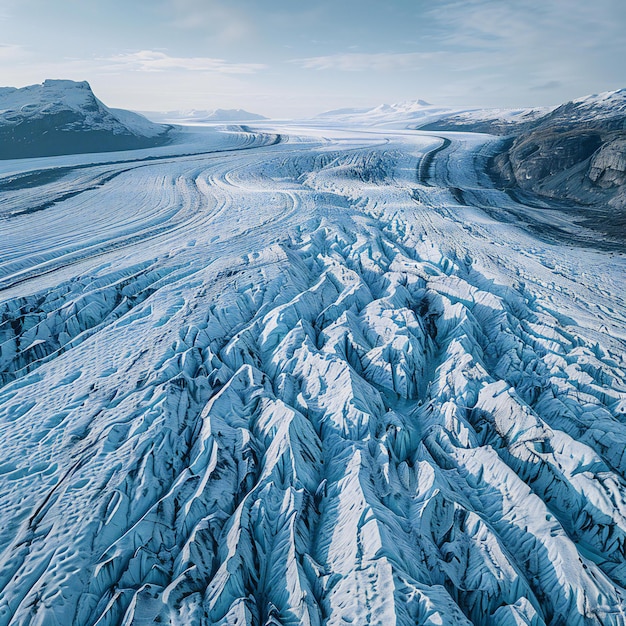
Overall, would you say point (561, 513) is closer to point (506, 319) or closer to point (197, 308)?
point (506, 319)

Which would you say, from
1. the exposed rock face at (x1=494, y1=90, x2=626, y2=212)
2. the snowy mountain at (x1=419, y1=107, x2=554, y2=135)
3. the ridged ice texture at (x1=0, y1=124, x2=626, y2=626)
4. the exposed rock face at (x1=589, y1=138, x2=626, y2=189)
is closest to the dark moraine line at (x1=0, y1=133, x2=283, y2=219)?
the ridged ice texture at (x1=0, y1=124, x2=626, y2=626)

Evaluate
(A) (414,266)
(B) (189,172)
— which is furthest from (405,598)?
(B) (189,172)

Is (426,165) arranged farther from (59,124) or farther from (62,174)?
(59,124)

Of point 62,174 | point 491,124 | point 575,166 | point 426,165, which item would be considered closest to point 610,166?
point 575,166

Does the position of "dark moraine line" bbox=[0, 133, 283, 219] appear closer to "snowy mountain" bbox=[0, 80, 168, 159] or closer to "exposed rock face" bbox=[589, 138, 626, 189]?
"snowy mountain" bbox=[0, 80, 168, 159]

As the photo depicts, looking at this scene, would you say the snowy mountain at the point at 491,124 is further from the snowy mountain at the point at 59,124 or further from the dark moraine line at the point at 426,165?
the snowy mountain at the point at 59,124

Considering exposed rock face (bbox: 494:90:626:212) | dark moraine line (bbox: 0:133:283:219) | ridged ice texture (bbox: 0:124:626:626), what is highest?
exposed rock face (bbox: 494:90:626:212)
